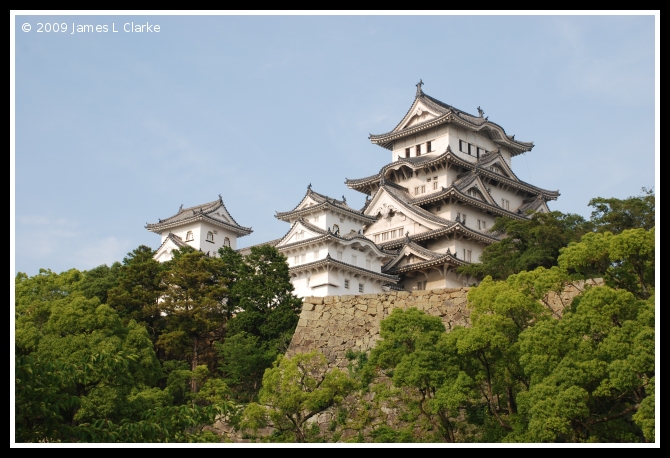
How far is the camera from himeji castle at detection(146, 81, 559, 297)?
40.1 m

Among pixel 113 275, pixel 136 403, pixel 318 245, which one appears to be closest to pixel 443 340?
pixel 136 403

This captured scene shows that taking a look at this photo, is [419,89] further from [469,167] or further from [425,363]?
[425,363]

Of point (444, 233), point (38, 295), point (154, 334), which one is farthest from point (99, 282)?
point (444, 233)

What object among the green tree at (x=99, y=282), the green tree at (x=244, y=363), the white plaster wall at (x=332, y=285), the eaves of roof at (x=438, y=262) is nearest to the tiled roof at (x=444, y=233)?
the eaves of roof at (x=438, y=262)

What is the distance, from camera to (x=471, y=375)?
2023 cm

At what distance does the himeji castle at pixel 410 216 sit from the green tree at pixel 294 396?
1682cm

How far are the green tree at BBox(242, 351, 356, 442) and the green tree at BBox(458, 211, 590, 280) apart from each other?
1291 cm

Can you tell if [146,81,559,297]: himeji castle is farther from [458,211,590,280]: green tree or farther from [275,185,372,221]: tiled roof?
[458,211,590,280]: green tree

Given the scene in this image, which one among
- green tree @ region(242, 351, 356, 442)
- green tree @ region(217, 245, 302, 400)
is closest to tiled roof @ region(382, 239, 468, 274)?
green tree @ region(217, 245, 302, 400)

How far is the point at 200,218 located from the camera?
4353cm

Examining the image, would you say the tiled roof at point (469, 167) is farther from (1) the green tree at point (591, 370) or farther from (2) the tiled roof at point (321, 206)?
(1) the green tree at point (591, 370)

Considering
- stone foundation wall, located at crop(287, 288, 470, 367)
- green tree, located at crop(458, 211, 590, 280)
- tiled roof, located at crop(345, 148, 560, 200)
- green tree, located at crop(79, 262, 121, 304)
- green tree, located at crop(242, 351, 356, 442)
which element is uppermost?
tiled roof, located at crop(345, 148, 560, 200)

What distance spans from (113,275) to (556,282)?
707 inches

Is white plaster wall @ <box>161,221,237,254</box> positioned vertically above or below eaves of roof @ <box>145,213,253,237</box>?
below
